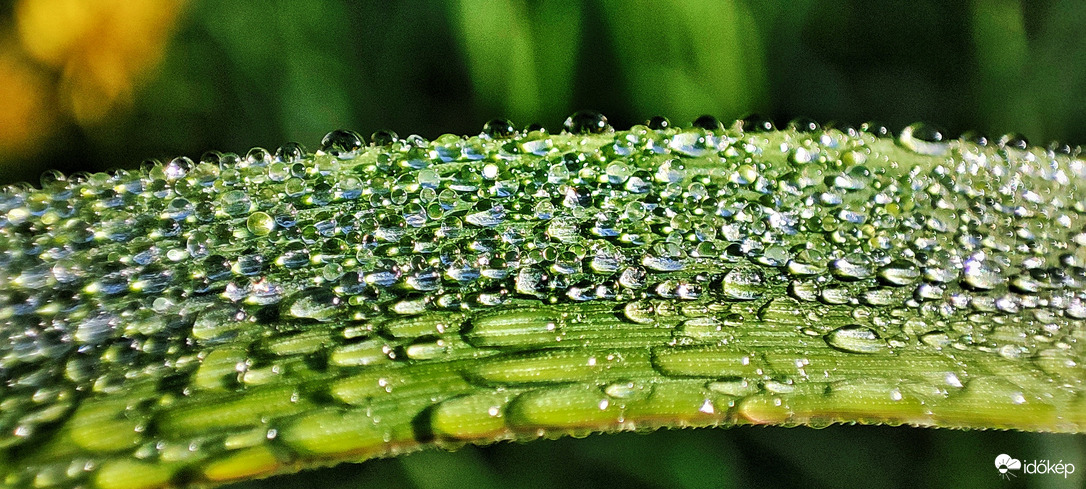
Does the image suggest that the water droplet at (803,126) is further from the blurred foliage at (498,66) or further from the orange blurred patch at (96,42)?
the orange blurred patch at (96,42)

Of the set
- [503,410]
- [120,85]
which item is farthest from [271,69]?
[503,410]

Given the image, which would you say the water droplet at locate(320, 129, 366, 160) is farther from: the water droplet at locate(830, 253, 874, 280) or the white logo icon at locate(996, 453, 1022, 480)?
the white logo icon at locate(996, 453, 1022, 480)

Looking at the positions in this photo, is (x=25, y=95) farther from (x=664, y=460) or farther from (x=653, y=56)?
(x=664, y=460)

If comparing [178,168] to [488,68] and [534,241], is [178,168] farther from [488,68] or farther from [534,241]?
[488,68]

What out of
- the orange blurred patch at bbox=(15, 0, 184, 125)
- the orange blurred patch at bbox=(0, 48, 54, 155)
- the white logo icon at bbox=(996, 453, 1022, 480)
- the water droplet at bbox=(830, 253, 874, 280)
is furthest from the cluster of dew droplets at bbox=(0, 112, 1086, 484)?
the orange blurred patch at bbox=(0, 48, 54, 155)

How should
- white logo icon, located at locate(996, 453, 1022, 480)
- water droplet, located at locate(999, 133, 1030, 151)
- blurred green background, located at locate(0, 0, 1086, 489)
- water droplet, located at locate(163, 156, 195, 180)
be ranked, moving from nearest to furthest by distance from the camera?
water droplet, located at locate(163, 156, 195, 180), water droplet, located at locate(999, 133, 1030, 151), white logo icon, located at locate(996, 453, 1022, 480), blurred green background, located at locate(0, 0, 1086, 489)

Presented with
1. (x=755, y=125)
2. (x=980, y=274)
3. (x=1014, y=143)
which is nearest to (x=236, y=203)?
(x=755, y=125)
